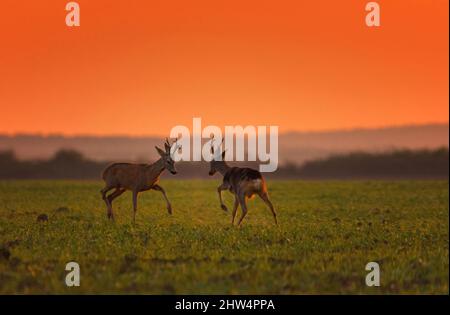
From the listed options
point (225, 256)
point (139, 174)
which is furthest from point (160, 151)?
point (225, 256)

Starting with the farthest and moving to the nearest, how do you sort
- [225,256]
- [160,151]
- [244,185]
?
[160,151]
[244,185]
[225,256]

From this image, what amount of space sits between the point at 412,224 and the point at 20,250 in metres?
Answer: 15.2

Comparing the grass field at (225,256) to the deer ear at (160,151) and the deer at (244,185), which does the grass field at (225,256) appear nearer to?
the deer at (244,185)

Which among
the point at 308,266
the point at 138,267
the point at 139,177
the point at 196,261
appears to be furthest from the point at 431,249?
the point at 139,177

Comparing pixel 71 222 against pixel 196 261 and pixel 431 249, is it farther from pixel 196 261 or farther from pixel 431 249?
pixel 431 249

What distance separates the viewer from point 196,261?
1570 cm

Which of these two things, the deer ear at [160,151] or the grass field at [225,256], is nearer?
the grass field at [225,256]

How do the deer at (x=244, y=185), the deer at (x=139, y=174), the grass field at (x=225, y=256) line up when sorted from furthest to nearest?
the deer at (x=139, y=174) < the deer at (x=244, y=185) < the grass field at (x=225, y=256)

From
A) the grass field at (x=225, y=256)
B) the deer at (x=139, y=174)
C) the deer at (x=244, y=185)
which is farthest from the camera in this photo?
the deer at (x=139, y=174)

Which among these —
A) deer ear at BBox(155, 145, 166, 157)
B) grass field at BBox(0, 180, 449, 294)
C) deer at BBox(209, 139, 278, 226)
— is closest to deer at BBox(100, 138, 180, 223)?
deer ear at BBox(155, 145, 166, 157)

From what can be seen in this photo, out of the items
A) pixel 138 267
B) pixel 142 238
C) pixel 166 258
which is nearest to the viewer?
pixel 138 267

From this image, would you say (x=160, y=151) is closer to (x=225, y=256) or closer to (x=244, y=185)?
(x=244, y=185)

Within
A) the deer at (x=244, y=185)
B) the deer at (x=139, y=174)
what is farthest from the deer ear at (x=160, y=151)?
the deer at (x=244, y=185)

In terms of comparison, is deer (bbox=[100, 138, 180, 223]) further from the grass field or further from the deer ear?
the grass field
